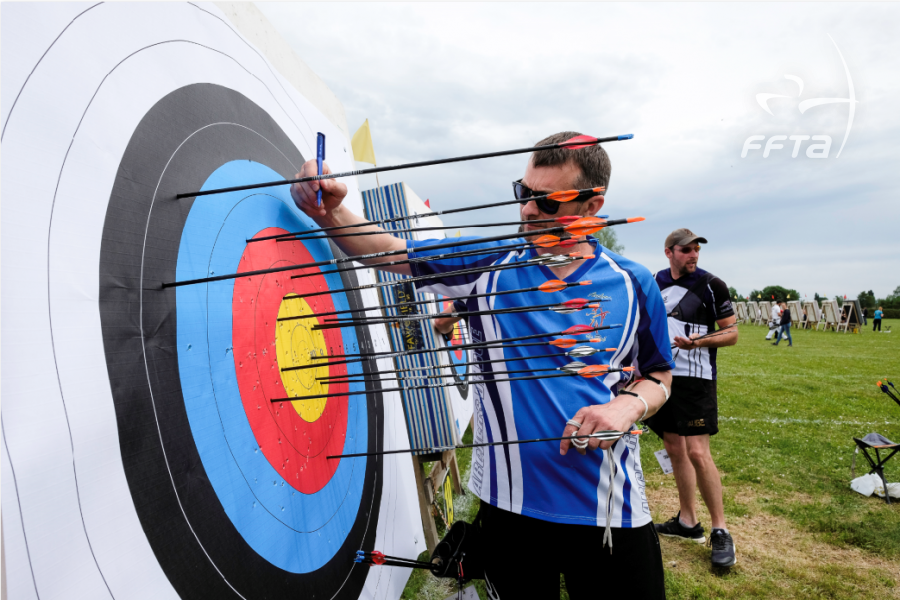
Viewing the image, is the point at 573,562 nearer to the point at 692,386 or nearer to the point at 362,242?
the point at 362,242

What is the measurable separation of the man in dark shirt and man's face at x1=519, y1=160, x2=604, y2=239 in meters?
2.00

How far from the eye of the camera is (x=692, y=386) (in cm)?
287

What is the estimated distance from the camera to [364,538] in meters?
1.56

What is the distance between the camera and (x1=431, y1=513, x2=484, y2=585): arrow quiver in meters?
1.42

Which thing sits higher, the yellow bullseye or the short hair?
the short hair

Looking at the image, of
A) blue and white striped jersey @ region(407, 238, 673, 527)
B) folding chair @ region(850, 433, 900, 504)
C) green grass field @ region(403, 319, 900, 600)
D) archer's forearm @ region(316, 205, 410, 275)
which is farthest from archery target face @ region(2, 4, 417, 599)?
folding chair @ region(850, 433, 900, 504)

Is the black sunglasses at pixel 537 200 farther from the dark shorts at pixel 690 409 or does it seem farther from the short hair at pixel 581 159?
the dark shorts at pixel 690 409

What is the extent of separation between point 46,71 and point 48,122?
0.08m

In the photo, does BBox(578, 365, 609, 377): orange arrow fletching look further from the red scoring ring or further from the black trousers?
the red scoring ring

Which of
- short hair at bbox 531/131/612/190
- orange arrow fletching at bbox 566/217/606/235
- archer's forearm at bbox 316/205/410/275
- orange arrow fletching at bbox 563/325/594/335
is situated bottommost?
orange arrow fletching at bbox 563/325/594/335

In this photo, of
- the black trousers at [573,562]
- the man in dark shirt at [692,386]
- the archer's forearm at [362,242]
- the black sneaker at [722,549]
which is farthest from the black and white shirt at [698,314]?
→ the archer's forearm at [362,242]

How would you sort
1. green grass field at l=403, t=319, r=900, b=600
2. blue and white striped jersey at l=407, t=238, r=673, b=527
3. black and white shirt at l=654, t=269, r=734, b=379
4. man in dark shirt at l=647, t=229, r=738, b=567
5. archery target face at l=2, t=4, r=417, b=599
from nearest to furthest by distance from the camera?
archery target face at l=2, t=4, r=417, b=599 < blue and white striped jersey at l=407, t=238, r=673, b=527 < green grass field at l=403, t=319, r=900, b=600 < man in dark shirt at l=647, t=229, r=738, b=567 < black and white shirt at l=654, t=269, r=734, b=379

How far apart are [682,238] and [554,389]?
7.15ft

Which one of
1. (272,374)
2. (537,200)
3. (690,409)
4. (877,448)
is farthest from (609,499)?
(877,448)
